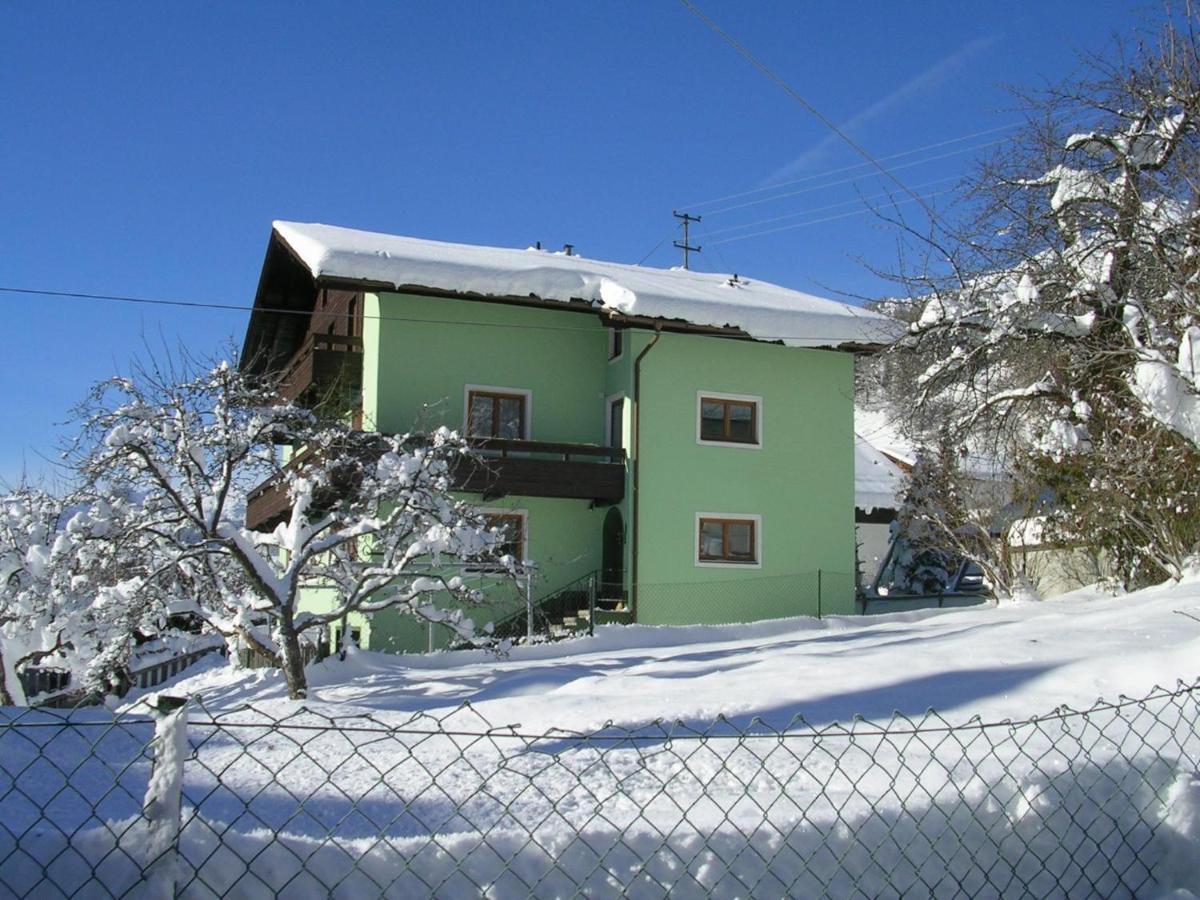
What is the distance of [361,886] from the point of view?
2742mm

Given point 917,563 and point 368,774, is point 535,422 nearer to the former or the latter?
point 917,563

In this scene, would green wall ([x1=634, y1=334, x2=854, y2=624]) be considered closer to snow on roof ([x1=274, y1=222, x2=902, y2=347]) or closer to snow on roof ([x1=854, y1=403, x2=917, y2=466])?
snow on roof ([x1=274, y1=222, x2=902, y2=347])

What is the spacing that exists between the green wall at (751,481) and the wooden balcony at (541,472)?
75cm

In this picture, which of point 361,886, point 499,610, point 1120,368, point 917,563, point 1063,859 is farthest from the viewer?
point 917,563

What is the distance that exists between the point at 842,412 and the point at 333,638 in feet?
38.0

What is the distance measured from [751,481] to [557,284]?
5637 mm

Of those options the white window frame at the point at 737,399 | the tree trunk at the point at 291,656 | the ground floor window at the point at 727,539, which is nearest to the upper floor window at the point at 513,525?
the ground floor window at the point at 727,539

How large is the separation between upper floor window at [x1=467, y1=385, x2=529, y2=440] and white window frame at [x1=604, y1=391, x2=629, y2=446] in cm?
172

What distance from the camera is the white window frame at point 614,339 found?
2316 centimetres

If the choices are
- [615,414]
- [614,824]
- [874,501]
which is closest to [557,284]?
[615,414]

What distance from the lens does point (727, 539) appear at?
76.5ft

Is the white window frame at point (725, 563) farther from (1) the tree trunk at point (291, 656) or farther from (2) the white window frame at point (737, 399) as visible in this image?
(1) the tree trunk at point (291, 656)

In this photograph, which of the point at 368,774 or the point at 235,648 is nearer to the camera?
the point at 368,774

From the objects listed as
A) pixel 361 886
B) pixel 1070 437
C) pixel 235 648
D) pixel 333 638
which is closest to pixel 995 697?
pixel 361 886
